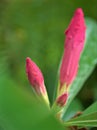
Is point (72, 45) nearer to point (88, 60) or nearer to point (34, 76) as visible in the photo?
point (34, 76)

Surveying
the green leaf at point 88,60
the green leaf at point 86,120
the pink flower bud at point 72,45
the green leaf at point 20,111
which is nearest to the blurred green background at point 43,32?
the green leaf at point 88,60

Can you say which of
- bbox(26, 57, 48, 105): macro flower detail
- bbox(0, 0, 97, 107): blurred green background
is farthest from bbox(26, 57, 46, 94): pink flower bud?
bbox(0, 0, 97, 107): blurred green background

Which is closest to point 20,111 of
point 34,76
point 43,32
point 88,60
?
point 34,76

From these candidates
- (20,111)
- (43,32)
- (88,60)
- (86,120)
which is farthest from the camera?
(43,32)

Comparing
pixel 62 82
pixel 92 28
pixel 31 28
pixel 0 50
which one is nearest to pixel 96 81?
pixel 92 28

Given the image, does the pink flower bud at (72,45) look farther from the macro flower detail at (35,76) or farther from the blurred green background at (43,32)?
the blurred green background at (43,32)

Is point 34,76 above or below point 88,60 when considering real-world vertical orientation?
above

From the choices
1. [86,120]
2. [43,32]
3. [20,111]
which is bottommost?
[43,32]

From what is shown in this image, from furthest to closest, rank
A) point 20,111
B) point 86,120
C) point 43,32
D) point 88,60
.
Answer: point 43,32
point 88,60
point 86,120
point 20,111
